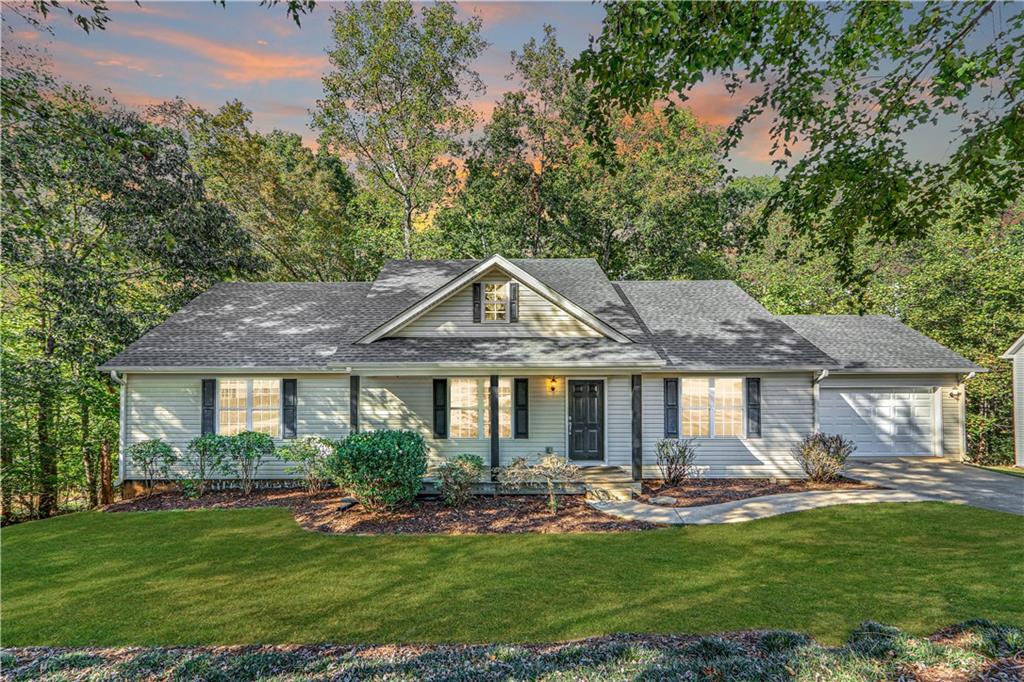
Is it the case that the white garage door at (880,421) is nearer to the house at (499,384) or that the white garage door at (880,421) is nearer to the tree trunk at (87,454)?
the house at (499,384)

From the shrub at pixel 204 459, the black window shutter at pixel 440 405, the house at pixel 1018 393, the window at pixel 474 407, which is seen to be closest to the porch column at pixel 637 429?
the window at pixel 474 407

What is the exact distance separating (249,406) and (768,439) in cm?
1417

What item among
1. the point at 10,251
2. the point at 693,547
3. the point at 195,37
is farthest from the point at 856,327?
the point at 10,251

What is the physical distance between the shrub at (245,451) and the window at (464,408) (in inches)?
183

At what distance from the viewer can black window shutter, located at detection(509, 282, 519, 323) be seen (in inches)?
493

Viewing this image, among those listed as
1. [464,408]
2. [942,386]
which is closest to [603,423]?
[464,408]

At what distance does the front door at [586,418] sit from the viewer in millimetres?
12594

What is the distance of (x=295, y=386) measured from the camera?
42.4ft

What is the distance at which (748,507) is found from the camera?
32.8 feet

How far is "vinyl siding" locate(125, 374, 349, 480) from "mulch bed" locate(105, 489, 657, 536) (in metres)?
1.43

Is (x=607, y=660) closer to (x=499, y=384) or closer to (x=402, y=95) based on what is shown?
(x=499, y=384)

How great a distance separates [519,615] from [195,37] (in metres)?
12.2

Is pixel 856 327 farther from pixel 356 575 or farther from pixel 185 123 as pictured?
pixel 185 123

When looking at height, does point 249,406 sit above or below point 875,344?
below
